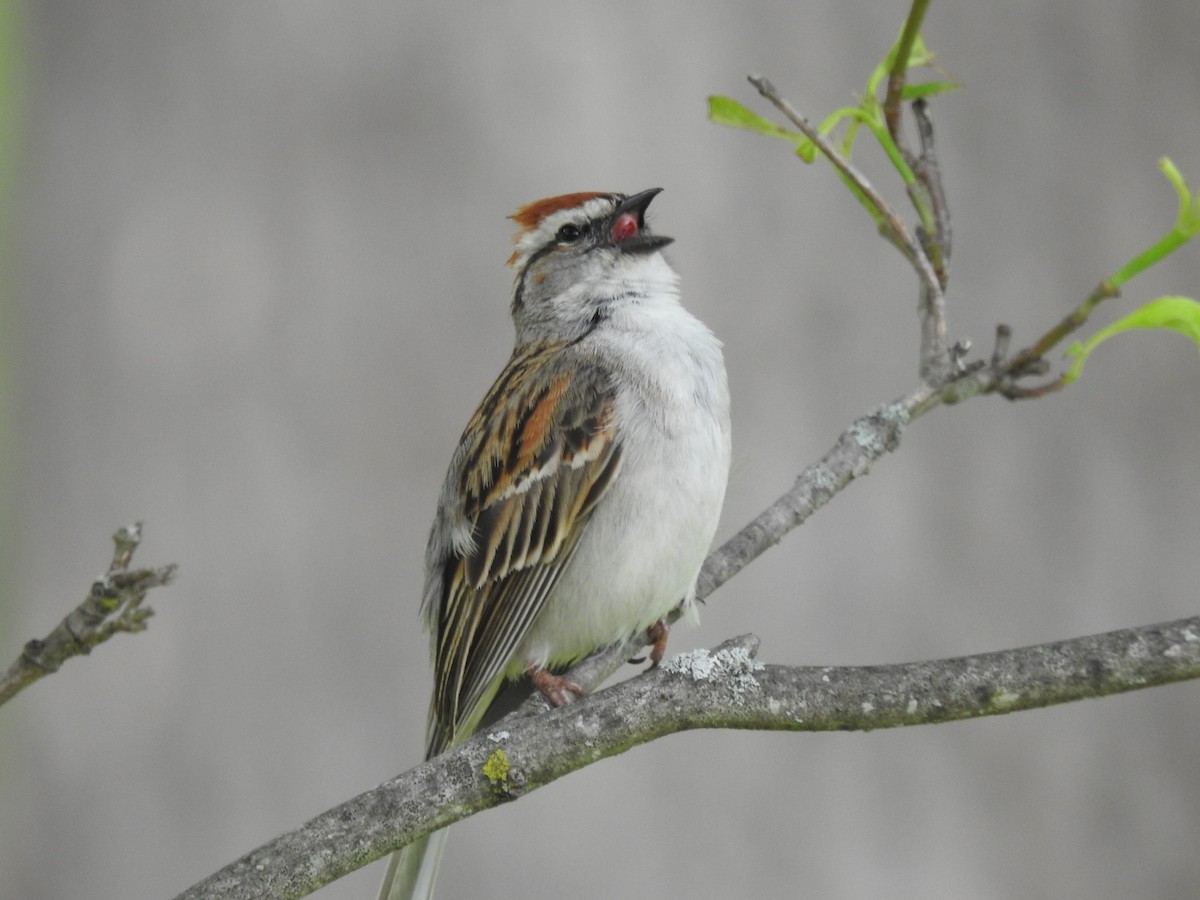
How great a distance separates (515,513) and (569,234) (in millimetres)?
942

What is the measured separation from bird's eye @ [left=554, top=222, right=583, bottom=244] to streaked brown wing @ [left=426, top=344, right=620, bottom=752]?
0.51 m

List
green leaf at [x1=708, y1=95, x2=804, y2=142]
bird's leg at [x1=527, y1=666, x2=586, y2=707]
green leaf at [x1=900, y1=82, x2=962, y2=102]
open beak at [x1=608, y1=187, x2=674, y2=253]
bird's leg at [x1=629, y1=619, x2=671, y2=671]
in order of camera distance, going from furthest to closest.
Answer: open beak at [x1=608, y1=187, x2=674, y2=253] < bird's leg at [x1=629, y1=619, x2=671, y2=671] < bird's leg at [x1=527, y1=666, x2=586, y2=707] < green leaf at [x1=900, y1=82, x2=962, y2=102] < green leaf at [x1=708, y1=95, x2=804, y2=142]

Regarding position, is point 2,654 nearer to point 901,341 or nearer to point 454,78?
point 454,78

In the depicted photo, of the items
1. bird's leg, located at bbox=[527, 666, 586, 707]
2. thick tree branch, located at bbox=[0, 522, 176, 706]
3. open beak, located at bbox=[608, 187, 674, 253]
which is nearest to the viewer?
thick tree branch, located at bbox=[0, 522, 176, 706]

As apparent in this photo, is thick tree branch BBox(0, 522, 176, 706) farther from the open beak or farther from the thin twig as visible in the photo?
the open beak

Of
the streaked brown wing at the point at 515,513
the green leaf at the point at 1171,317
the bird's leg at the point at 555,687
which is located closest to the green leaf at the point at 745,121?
the green leaf at the point at 1171,317

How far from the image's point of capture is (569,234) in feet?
12.1

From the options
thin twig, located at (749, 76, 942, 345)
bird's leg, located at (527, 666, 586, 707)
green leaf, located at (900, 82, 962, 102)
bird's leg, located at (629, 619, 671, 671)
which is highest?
green leaf, located at (900, 82, 962, 102)

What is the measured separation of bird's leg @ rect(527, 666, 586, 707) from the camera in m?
2.91

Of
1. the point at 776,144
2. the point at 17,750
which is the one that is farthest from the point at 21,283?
the point at 776,144

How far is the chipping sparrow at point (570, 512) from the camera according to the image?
9.98 feet

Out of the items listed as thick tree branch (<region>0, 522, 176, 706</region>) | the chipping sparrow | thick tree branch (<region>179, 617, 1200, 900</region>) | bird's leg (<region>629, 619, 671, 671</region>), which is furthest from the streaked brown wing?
thick tree branch (<region>0, 522, 176, 706</region>)

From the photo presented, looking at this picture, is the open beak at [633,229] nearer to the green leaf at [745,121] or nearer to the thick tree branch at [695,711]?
the green leaf at [745,121]

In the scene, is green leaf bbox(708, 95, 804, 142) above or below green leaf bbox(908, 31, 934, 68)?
below
